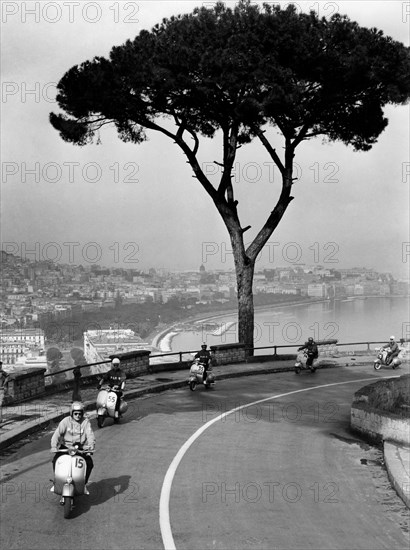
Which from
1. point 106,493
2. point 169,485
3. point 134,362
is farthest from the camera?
point 134,362

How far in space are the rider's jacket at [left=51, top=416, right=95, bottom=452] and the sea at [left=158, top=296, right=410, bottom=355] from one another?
1088 inches

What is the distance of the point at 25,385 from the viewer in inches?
728

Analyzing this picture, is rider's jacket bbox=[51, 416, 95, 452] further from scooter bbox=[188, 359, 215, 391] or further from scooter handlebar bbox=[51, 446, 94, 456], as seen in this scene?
scooter bbox=[188, 359, 215, 391]

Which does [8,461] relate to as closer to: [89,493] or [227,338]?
[89,493]

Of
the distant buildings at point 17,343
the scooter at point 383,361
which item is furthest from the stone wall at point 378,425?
the distant buildings at point 17,343

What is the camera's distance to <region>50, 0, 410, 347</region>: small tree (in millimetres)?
28156

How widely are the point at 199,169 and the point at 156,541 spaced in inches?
967

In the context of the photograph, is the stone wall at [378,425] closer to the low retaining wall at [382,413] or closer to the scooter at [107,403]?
the low retaining wall at [382,413]

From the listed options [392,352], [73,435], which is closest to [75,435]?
[73,435]

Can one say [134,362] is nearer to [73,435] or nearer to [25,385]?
[25,385]

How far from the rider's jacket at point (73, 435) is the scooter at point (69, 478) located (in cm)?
21

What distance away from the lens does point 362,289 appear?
91.4 m

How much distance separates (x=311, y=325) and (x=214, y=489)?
55604 millimetres

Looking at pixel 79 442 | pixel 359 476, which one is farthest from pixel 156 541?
pixel 359 476
